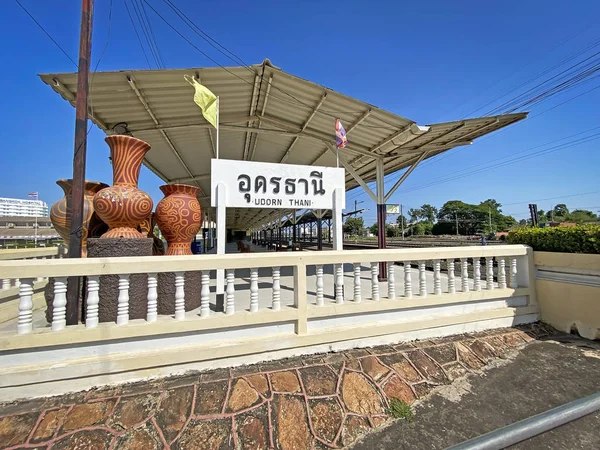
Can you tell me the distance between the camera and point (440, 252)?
3.52 metres

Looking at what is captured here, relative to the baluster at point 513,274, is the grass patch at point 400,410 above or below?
below

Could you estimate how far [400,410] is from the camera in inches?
95.7

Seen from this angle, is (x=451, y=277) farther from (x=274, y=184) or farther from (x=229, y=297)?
(x=229, y=297)

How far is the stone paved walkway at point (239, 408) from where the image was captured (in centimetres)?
195

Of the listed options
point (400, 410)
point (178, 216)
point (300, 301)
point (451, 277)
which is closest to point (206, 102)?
point (178, 216)

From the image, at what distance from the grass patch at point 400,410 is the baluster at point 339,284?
1056 mm

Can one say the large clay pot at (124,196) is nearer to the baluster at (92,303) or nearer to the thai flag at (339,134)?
the baluster at (92,303)

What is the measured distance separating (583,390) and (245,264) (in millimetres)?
3640

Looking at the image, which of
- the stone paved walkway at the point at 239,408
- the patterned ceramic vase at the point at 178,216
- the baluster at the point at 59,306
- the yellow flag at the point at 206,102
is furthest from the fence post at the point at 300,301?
the yellow flag at the point at 206,102

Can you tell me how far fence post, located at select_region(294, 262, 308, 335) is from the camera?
2844mm

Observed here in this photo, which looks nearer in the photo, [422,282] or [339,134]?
[422,282]

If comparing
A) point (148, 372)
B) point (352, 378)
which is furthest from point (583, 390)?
point (148, 372)

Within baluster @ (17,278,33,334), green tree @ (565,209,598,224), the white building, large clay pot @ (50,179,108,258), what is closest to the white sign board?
large clay pot @ (50,179,108,258)

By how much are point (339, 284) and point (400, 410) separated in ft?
4.27
